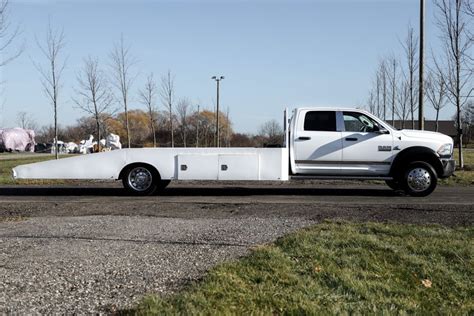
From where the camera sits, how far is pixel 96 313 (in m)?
3.89

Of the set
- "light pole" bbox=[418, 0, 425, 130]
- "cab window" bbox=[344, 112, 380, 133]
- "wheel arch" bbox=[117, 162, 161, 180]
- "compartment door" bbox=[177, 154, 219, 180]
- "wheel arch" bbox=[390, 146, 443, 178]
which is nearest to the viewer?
"wheel arch" bbox=[390, 146, 443, 178]

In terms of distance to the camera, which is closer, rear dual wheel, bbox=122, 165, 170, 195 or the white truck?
the white truck

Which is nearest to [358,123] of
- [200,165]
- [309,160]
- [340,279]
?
[309,160]

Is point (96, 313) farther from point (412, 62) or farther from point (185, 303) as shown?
point (412, 62)

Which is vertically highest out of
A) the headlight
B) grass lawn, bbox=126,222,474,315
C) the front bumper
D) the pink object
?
the pink object

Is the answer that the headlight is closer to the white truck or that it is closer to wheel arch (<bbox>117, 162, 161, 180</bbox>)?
the white truck

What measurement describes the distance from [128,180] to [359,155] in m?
5.44

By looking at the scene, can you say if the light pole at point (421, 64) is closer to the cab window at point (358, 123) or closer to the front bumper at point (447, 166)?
the front bumper at point (447, 166)

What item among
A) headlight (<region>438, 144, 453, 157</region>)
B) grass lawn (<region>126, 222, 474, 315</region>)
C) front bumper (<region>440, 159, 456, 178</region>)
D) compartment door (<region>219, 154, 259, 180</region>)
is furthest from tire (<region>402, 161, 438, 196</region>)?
grass lawn (<region>126, 222, 474, 315</region>)

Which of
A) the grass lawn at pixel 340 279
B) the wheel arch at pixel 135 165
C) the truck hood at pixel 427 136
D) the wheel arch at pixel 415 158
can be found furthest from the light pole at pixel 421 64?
the grass lawn at pixel 340 279

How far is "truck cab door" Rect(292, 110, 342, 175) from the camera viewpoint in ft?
37.9

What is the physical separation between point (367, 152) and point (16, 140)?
67.1 meters

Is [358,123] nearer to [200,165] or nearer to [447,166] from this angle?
[447,166]

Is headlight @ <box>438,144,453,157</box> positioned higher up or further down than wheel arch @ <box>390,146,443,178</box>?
higher up
